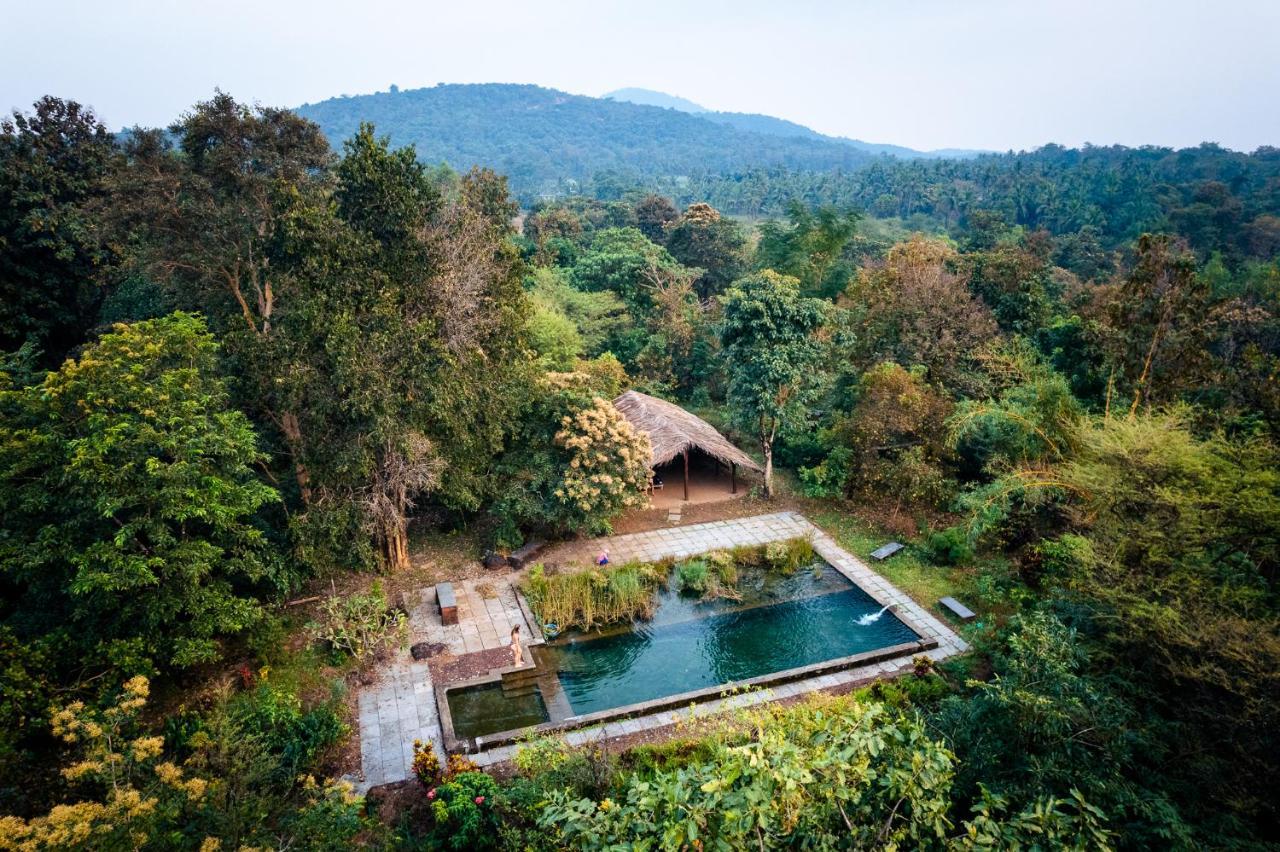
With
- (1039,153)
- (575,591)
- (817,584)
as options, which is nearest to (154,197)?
(575,591)

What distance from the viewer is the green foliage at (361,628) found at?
11.0 m

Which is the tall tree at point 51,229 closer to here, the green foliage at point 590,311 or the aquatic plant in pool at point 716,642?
the green foliage at point 590,311

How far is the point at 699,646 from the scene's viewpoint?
39.3 ft

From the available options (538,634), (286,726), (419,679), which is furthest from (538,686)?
(286,726)

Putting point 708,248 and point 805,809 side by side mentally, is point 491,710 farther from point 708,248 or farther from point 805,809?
point 708,248

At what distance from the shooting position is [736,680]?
11047mm

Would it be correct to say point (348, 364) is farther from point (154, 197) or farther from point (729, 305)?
point (729, 305)

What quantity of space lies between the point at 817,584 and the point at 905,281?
9.47 meters

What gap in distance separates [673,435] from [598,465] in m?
3.08

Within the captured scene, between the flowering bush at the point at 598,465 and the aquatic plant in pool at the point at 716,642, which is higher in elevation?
the flowering bush at the point at 598,465

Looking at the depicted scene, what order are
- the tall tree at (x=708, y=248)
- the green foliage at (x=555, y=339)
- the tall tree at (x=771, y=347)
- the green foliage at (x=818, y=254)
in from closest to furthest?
1. the tall tree at (x=771, y=347)
2. the green foliage at (x=555, y=339)
3. the green foliage at (x=818, y=254)
4. the tall tree at (x=708, y=248)

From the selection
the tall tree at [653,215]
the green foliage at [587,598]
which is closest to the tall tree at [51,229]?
the green foliage at [587,598]

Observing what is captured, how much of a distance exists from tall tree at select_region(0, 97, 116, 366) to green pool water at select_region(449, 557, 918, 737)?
50.7ft

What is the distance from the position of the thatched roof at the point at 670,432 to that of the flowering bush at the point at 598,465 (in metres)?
1.69
